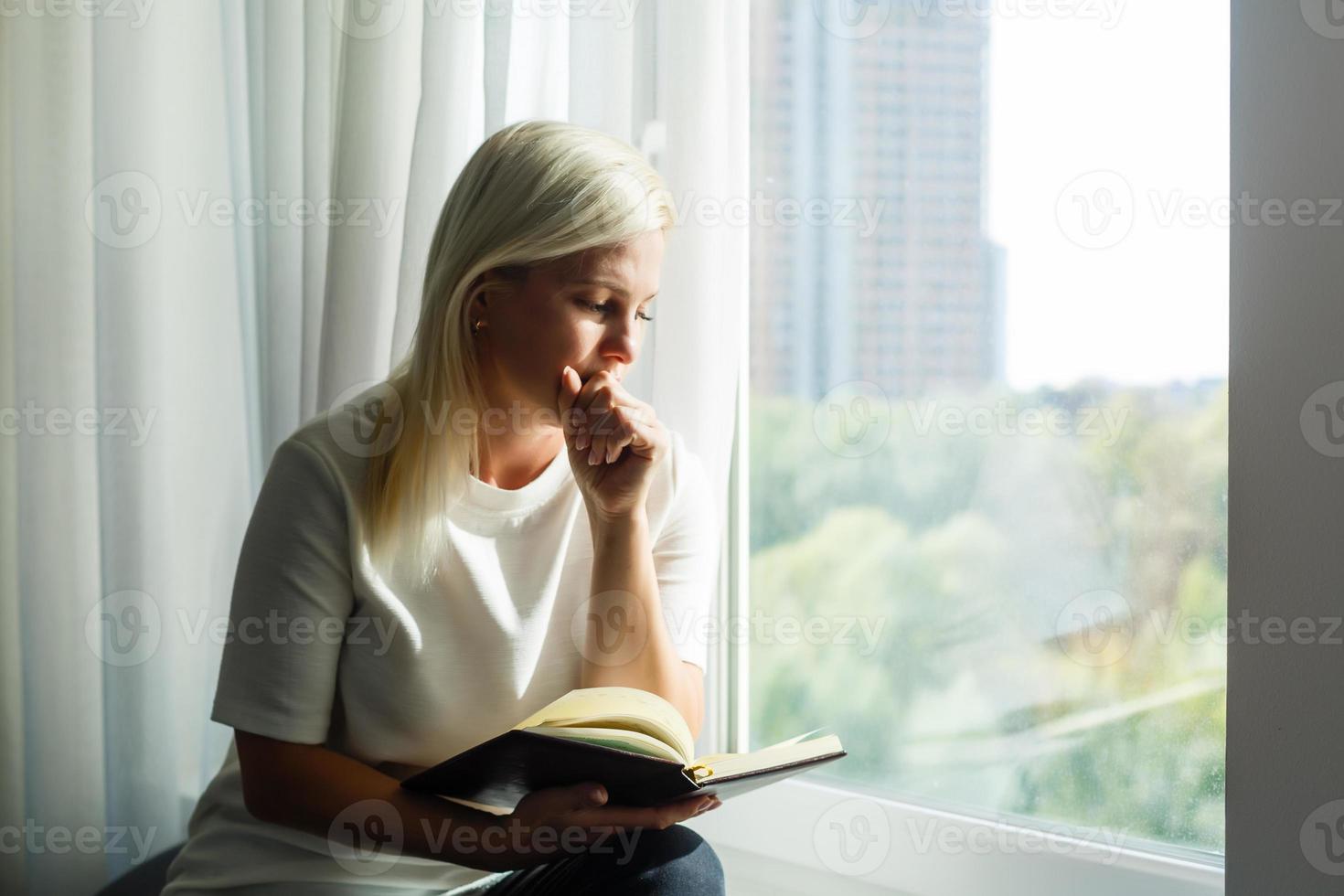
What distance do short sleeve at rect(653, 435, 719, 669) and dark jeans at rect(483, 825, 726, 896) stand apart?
0.81 feet

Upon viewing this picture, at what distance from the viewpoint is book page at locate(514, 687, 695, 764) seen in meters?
0.83

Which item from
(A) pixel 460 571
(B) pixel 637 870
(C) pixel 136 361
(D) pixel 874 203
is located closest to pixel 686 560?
(A) pixel 460 571

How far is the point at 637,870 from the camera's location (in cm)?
91

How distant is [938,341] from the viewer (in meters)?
1.27

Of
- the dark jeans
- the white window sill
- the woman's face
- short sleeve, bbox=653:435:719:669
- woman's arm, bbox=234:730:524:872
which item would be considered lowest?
the white window sill

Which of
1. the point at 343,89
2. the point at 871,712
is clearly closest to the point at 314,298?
the point at 343,89

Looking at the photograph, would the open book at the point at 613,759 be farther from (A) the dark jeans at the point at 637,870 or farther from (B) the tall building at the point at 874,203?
(B) the tall building at the point at 874,203

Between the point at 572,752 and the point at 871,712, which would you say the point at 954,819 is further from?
the point at 572,752

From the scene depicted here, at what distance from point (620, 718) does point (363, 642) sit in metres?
0.34

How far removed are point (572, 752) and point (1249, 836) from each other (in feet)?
2.01

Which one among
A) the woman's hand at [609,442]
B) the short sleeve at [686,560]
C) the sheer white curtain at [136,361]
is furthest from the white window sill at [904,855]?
the sheer white curtain at [136,361]

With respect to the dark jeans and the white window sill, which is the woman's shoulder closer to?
the dark jeans

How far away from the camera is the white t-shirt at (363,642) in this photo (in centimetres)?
99

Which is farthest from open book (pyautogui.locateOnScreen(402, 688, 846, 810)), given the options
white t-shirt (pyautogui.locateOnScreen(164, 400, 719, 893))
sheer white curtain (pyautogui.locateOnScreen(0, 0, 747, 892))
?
sheer white curtain (pyautogui.locateOnScreen(0, 0, 747, 892))
